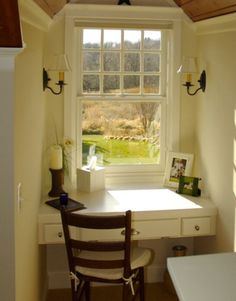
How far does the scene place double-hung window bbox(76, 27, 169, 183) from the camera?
11.1 feet

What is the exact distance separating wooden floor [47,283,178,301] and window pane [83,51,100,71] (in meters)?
1.74

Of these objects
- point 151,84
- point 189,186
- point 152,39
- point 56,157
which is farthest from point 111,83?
point 189,186

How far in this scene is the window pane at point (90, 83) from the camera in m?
3.41

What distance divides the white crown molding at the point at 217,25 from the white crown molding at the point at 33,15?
1095 mm

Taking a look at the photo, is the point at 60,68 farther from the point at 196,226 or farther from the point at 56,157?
the point at 196,226

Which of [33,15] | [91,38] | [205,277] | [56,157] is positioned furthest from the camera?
[91,38]

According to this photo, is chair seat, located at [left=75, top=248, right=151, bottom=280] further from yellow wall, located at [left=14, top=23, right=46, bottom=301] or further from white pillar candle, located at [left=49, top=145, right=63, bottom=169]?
white pillar candle, located at [left=49, top=145, right=63, bottom=169]

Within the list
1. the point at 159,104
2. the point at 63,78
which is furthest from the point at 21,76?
the point at 159,104

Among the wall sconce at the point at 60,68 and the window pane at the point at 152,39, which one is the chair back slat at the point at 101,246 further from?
the window pane at the point at 152,39

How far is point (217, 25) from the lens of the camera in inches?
115

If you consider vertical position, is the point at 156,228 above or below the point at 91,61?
below

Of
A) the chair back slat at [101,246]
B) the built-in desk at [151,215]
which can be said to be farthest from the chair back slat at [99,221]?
the built-in desk at [151,215]

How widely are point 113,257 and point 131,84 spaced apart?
4.55 ft

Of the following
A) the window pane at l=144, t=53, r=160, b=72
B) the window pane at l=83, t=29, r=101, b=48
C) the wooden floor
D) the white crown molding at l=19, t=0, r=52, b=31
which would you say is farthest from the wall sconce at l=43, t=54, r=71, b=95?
the wooden floor
